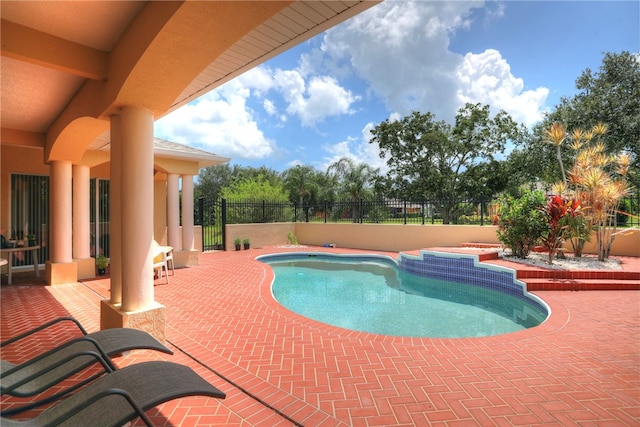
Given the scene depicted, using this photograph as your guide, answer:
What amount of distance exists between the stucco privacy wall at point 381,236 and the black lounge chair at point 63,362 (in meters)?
11.8

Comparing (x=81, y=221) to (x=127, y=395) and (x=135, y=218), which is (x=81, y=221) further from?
(x=127, y=395)

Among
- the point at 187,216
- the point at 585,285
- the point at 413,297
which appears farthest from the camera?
the point at 187,216

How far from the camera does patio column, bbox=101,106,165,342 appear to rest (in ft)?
13.3

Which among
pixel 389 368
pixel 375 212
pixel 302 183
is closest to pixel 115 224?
pixel 389 368

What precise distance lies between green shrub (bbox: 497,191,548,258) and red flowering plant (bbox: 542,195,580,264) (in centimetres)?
23

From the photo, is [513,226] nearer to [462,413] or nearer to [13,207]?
[462,413]

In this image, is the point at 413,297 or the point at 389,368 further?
the point at 413,297

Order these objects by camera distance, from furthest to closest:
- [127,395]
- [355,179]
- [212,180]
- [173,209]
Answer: [212,180] → [355,179] → [173,209] → [127,395]

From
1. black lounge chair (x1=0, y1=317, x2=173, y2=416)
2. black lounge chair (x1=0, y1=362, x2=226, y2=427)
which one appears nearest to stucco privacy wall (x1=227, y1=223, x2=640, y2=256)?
black lounge chair (x1=0, y1=362, x2=226, y2=427)

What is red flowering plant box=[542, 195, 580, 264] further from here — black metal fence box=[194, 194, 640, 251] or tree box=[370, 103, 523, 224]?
tree box=[370, 103, 523, 224]

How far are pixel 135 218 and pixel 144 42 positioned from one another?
2.08 m

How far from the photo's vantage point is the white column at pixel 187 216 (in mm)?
11078

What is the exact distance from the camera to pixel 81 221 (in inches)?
343

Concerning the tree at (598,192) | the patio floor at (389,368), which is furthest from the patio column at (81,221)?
the tree at (598,192)
